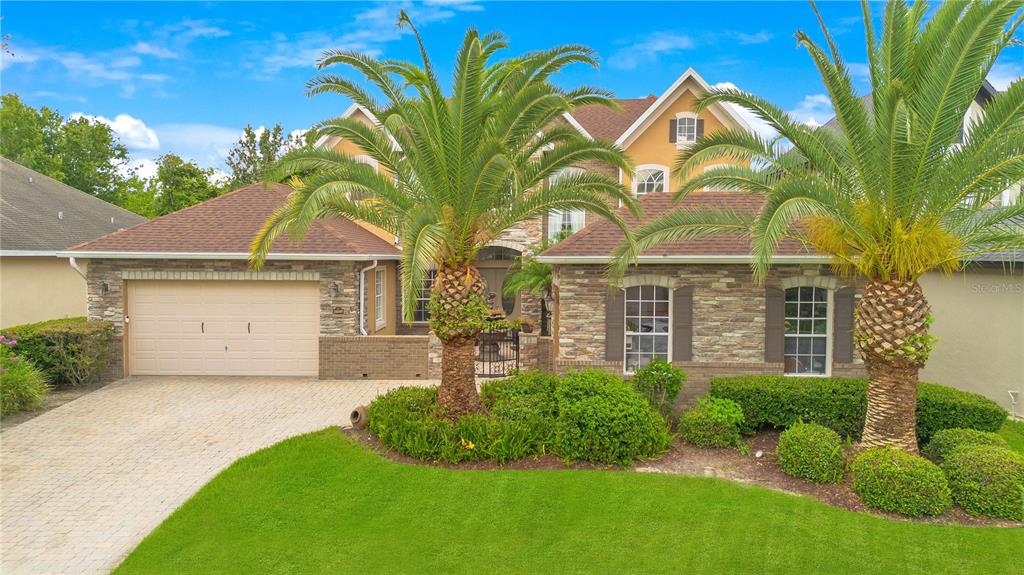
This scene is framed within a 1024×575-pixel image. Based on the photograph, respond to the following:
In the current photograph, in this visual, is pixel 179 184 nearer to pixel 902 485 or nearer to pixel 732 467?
pixel 732 467

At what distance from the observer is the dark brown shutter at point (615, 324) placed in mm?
11594

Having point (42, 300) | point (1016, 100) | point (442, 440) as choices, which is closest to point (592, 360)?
point (442, 440)

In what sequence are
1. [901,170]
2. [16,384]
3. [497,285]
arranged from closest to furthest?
[901,170], [16,384], [497,285]

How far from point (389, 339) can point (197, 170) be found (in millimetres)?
22133

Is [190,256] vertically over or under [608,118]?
under

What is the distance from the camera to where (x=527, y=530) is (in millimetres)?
7020

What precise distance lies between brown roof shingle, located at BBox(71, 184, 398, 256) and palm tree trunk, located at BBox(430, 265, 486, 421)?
5.22 m

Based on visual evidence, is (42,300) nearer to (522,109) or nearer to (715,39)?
(522,109)

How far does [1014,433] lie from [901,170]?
619cm

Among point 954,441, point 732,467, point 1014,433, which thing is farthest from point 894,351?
point 1014,433

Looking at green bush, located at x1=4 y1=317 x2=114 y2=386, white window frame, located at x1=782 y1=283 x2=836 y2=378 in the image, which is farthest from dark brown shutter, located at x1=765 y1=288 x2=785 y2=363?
green bush, located at x1=4 y1=317 x2=114 y2=386

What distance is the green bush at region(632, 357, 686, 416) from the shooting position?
10.5 meters

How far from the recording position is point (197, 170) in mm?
30672

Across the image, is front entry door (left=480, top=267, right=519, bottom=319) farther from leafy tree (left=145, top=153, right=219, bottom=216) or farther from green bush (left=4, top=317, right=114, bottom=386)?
leafy tree (left=145, top=153, right=219, bottom=216)
